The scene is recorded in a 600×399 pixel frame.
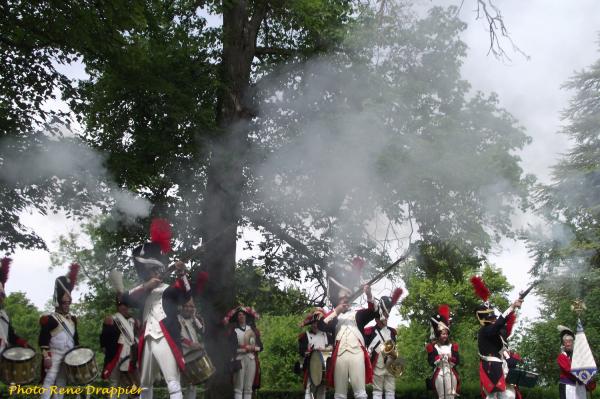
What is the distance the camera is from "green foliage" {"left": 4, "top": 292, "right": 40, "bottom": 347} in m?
53.5

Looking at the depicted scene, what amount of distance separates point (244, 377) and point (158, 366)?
5706mm

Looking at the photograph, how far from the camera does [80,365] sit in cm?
900

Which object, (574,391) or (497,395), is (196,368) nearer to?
(497,395)

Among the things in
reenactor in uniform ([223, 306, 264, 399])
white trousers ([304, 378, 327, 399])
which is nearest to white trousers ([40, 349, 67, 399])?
reenactor in uniform ([223, 306, 264, 399])

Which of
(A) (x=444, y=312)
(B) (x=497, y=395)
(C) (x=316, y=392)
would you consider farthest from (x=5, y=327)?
(A) (x=444, y=312)

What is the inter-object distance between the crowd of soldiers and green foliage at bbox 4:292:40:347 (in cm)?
4170

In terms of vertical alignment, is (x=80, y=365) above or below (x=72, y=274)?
below

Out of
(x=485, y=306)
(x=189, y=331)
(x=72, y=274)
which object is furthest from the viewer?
(x=485, y=306)

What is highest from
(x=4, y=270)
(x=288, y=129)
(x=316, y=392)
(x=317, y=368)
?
(x=288, y=129)

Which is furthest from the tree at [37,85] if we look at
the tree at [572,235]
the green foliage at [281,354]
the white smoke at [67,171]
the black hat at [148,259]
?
the green foliage at [281,354]

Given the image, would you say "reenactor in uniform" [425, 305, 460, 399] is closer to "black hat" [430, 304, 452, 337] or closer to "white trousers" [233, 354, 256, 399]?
"black hat" [430, 304, 452, 337]

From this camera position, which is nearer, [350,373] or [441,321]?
[350,373]

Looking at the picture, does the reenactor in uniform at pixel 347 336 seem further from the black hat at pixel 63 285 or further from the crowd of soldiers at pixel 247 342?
the black hat at pixel 63 285

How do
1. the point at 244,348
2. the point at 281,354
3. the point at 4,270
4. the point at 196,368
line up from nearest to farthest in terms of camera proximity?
the point at 196,368, the point at 4,270, the point at 244,348, the point at 281,354
